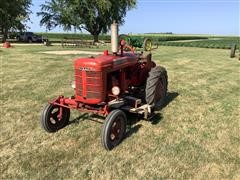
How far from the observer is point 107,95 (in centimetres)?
618

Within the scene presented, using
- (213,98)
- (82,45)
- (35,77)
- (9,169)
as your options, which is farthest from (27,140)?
(82,45)

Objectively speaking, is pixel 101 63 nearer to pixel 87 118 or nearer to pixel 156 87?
pixel 87 118

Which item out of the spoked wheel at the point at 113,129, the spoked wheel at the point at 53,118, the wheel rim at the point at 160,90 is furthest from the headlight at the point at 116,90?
the wheel rim at the point at 160,90

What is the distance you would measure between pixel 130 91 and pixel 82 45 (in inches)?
957

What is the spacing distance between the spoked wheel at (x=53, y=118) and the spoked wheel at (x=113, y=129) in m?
1.37

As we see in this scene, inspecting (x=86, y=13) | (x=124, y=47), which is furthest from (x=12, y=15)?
(x=124, y=47)

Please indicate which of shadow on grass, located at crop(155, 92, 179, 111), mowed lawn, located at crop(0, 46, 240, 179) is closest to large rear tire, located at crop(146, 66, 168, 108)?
shadow on grass, located at crop(155, 92, 179, 111)

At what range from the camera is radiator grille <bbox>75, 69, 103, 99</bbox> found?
19.3 feet

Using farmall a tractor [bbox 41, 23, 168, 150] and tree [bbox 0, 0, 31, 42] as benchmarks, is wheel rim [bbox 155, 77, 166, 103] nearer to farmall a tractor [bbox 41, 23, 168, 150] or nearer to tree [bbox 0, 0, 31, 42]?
farmall a tractor [bbox 41, 23, 168, 150]

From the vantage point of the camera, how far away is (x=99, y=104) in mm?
6062

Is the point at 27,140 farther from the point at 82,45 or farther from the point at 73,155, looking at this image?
the point at 82,45

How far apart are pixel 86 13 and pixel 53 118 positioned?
129ft

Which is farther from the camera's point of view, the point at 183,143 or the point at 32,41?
the point at 32,41

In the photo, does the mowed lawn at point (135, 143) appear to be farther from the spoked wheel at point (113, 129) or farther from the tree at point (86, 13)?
the tree at point (86, 13)
